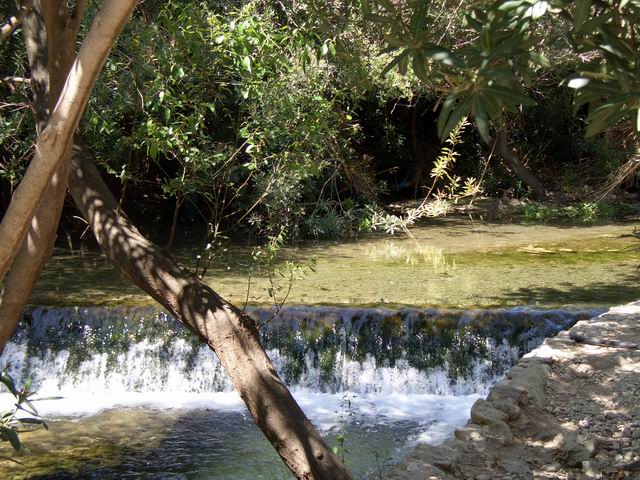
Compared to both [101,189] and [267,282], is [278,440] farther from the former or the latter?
[267,282]

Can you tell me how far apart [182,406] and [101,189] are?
3820mm

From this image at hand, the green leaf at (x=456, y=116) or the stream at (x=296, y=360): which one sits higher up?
the green leaf at (x=456, y=116)

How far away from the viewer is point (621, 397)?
511 cm

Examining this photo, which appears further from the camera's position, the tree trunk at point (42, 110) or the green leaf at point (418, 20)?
the tree trunk at point (42, 110)

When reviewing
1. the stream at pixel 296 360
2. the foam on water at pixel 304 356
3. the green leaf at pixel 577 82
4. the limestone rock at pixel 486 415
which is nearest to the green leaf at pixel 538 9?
the green leaf at pixel 577 82

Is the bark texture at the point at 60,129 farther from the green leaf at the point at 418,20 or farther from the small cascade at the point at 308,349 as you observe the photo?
the small cascade at the point at 308,349

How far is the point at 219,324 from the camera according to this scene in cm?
396

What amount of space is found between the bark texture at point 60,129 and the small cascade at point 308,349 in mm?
5815

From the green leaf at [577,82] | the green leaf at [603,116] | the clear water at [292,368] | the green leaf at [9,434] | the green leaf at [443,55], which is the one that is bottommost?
the clear water at [292,368]

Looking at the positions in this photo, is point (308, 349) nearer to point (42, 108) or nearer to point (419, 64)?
point (42, 108)

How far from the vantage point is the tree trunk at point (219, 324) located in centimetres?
371

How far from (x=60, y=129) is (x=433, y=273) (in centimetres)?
812

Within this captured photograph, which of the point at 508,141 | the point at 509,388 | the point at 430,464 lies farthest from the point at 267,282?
the point at 508,141

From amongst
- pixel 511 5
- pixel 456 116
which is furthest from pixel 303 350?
pixel 511 5
